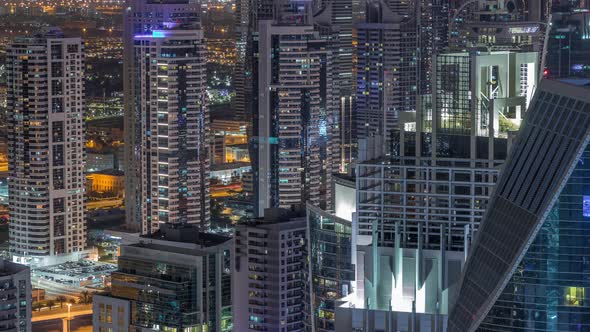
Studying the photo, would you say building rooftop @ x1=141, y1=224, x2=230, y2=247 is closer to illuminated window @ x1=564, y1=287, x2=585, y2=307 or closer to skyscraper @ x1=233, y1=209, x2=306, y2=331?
skyscraper @ x1=233, y1=209, x2=306, y2=331

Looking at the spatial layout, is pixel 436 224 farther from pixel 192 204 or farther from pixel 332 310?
pixel 192 204

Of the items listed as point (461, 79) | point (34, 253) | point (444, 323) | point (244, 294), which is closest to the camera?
point (444, 323)

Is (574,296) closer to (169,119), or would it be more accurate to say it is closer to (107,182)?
(169,119)

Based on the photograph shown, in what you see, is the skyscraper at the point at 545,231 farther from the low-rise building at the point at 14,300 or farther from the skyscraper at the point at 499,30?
the low-rise building at the point at 14,300

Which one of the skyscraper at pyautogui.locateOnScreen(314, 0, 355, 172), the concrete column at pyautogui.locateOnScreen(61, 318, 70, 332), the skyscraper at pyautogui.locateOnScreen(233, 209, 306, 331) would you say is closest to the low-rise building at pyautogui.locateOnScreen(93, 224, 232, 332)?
the skyscraper at pyautogui.locateOnScreen(233, 209, 306, 331)

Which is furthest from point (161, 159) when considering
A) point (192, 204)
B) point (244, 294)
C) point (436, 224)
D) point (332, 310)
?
point (436, 224)

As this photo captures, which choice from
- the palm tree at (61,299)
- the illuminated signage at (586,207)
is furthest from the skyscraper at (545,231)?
the palm tree at (61,299)

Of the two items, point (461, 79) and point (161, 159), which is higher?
point (461, 79)

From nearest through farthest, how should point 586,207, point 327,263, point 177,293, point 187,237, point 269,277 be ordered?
point 586,207 → point 327,263 → point 269,277 → point 177,293 → point 187,237

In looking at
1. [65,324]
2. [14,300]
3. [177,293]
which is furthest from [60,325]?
[14,300]
